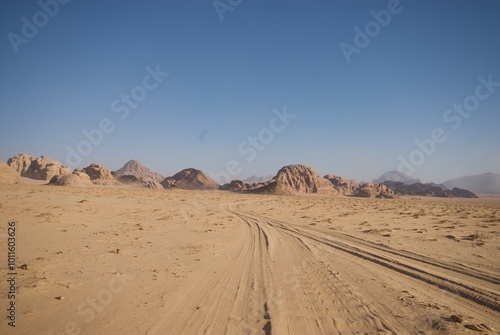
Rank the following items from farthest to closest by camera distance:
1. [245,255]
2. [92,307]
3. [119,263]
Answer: [245,255]
[119,263]
[92,307]

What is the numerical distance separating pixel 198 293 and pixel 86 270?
3196mm

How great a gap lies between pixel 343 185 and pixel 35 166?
126 metres

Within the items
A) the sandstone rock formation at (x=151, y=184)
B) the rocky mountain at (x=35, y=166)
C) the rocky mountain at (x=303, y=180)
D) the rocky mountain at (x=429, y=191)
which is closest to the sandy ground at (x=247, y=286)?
the sandstone rock formation at (x=151, y=184)

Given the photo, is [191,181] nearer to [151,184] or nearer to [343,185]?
[151,184]

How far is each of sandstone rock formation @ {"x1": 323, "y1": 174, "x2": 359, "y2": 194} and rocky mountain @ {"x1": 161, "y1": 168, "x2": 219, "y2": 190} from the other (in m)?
57.8

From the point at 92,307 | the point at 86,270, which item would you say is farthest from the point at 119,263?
the point at 92,307

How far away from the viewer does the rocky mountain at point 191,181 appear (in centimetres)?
10315

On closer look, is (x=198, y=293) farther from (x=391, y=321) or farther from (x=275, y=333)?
(x=391, y=321)

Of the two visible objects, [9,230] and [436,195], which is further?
[436,195]

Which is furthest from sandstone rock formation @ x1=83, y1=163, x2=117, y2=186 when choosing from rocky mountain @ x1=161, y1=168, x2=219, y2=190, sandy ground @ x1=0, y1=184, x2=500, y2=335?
sandy ground @ x1=0, y1=184, x2=500, y2=335

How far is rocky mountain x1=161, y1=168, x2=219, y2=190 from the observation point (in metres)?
103

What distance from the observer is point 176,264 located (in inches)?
278

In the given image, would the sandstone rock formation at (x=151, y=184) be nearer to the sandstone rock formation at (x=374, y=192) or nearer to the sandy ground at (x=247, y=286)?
the sandstone rock formation at (x=374, y=192)

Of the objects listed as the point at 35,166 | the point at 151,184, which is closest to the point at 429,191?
the point at 151,184
